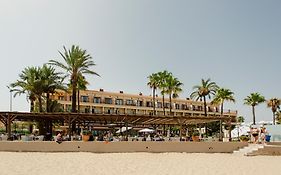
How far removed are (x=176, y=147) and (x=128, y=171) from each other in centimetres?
1205

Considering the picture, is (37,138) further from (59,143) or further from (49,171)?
(49,171)

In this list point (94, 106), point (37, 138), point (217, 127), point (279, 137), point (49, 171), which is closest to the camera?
point (49, 171)

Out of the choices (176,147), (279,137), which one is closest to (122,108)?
(279,137)

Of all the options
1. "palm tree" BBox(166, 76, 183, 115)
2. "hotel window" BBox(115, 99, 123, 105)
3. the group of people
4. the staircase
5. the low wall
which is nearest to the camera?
the staircase

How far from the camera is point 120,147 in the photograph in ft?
87.1

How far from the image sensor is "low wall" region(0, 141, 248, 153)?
84.9 feet

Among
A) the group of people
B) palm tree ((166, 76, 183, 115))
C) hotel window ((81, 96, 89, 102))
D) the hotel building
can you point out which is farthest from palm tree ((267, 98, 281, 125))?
the group of people

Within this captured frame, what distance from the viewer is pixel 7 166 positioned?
54.9 feet

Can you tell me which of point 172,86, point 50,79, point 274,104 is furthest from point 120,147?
point 274,104

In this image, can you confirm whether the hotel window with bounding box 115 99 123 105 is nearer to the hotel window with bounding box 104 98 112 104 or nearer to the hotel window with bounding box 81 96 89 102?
the hotel window with bounding box 104 98 112 104

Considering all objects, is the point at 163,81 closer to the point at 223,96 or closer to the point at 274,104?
the point at 223,96

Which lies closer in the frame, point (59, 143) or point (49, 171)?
point (49, 171)

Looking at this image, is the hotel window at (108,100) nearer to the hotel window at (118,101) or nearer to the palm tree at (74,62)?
the hotel window at (118,101)

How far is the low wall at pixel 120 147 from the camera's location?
84.9 feet
